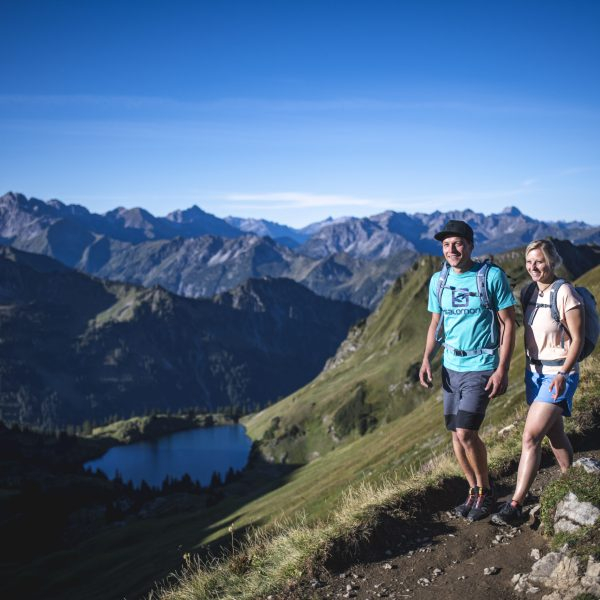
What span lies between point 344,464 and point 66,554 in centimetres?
5676

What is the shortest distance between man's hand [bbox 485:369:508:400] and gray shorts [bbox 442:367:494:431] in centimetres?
15

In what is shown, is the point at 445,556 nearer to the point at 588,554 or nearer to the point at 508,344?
the point at 588,554

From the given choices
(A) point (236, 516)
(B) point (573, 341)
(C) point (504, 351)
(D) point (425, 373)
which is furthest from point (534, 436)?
(A) point (236, 516)

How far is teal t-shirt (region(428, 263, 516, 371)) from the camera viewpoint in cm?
1118

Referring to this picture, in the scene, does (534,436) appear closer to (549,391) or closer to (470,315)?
(549,391)

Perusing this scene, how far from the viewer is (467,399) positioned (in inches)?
450

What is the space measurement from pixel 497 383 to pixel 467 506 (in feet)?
10.1

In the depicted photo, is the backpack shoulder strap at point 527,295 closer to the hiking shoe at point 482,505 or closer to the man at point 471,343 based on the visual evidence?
the man at point 471,343

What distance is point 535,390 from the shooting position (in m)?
11.2

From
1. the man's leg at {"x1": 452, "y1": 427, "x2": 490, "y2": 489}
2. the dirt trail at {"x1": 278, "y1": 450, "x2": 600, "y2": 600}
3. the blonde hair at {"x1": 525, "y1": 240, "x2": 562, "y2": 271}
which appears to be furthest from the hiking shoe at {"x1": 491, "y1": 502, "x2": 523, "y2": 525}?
the blonde hair at {"x1": 525, "y1": 240, "x2": 562, "y2": 271}

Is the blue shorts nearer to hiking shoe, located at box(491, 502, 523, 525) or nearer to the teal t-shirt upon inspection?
the teal t-shirt

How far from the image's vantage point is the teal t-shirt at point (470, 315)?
36.7 ft

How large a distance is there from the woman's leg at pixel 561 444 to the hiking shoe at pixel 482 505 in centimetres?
166

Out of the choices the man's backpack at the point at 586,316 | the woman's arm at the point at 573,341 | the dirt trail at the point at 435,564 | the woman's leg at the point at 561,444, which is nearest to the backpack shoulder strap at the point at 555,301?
the man's backpack at the point at 586,316
